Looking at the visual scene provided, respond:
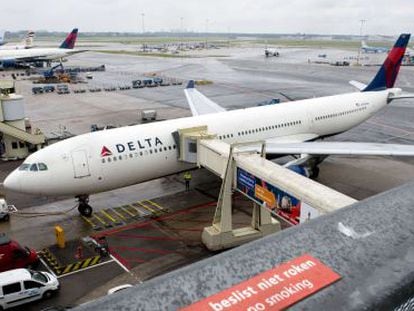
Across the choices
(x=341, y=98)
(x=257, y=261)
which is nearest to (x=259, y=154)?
(x=257, y=261)

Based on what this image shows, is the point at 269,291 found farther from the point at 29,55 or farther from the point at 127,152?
the point at 29,55

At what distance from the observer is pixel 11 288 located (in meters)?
16.0

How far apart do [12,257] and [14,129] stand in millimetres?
19433

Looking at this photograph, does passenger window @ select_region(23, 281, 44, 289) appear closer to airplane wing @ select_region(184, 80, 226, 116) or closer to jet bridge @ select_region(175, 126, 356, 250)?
jet bridge @ select_region(175, 126, 356, 250)

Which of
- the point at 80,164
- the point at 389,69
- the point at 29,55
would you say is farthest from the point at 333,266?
the point at 29,55

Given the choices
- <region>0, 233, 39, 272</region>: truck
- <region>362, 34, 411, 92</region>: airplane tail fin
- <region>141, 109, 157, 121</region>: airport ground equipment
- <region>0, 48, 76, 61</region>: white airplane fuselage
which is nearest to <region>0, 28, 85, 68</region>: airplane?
<region>0, 48, 76, 61</region>: white airplane fuselage

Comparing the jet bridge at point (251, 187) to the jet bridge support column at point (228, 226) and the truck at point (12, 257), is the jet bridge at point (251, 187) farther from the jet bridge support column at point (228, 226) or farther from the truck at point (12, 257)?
the truck at point (12, 257)

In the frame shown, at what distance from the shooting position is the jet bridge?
14.0 metres

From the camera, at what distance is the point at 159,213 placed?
2500 cm

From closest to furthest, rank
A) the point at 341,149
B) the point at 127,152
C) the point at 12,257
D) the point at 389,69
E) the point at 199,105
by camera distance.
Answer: the point at 12,257
the point at 127,152
the point at 341,149
the point at 389,69
the point at 199,105

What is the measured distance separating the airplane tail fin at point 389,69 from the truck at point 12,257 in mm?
32197

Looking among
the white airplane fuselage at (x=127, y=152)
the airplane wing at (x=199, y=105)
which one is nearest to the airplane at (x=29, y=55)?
the airplane wing at (x=199, y=105)

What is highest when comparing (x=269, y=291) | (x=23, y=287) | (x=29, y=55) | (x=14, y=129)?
(x=269, y=291)

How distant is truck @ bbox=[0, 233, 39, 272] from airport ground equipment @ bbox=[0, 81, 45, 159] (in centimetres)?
1846
